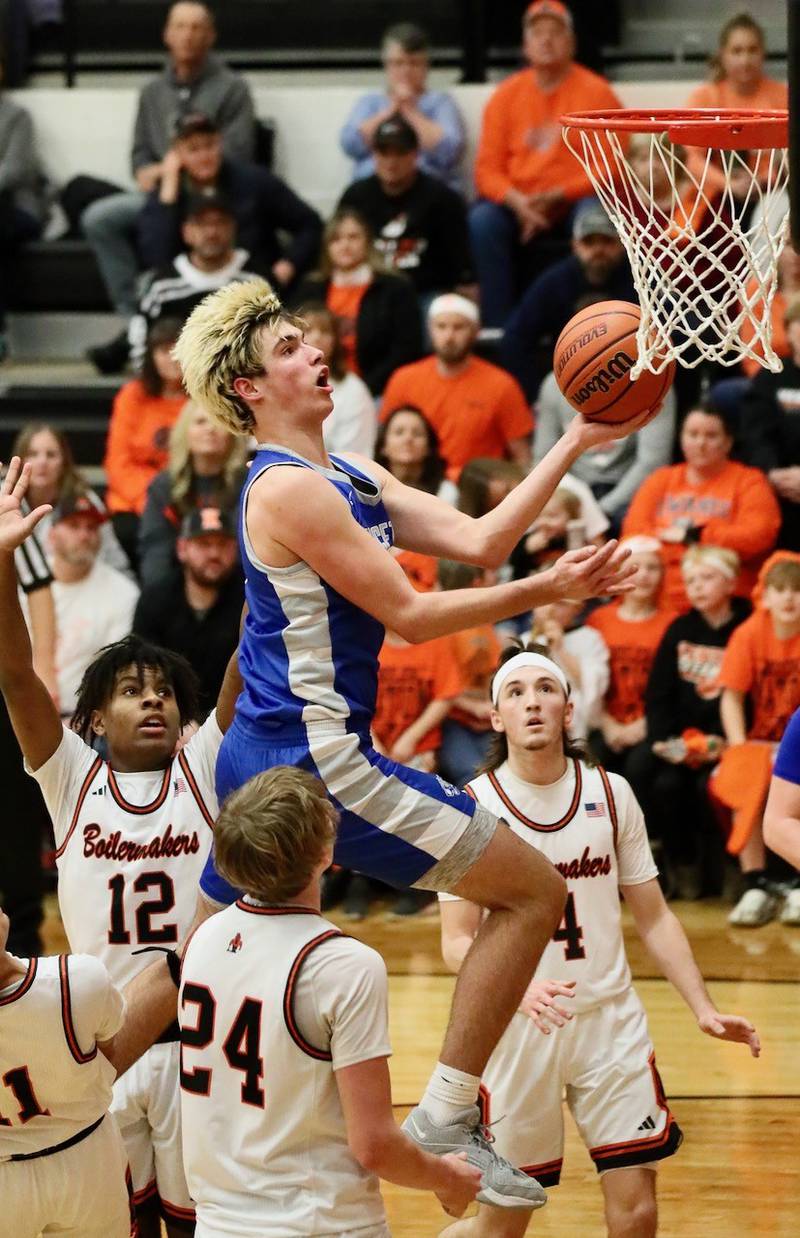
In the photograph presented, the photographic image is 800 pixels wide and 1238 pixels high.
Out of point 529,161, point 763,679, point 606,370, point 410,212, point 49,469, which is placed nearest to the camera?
point 606,370

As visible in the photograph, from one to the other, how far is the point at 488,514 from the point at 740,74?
6.23 meters

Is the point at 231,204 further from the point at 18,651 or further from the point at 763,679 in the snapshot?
the point at 18,651

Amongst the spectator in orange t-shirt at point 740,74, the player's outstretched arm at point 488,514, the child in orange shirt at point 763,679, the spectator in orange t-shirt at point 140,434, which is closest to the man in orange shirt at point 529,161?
the spectator in orange t-shirt at point 740,74

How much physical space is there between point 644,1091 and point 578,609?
3891 mm

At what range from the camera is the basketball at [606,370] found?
4.28m

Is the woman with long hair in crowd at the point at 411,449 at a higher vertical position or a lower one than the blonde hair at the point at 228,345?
lower

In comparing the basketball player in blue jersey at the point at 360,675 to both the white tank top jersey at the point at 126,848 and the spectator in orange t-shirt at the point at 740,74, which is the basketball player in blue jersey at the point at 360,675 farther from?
the spectator in orange t-shirt at the point at 740,74

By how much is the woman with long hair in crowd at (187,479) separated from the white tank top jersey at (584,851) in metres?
3.93

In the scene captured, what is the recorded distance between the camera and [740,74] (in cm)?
978

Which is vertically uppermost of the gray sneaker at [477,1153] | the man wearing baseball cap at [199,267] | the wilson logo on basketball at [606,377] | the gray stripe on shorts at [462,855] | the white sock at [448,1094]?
the man wearing baseball cap at [199,267]

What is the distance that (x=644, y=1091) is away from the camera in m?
4.70

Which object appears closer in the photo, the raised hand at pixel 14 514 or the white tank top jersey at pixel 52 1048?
the white tank top jersey at pixel 52 1048

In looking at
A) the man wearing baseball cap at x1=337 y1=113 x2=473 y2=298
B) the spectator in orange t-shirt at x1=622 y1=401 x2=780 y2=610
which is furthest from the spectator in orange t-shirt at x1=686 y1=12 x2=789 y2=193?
the spectator in orange t-shirt at x1=622 y1=401 x2=780 y2=610

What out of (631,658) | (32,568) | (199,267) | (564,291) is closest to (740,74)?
(564,291)
